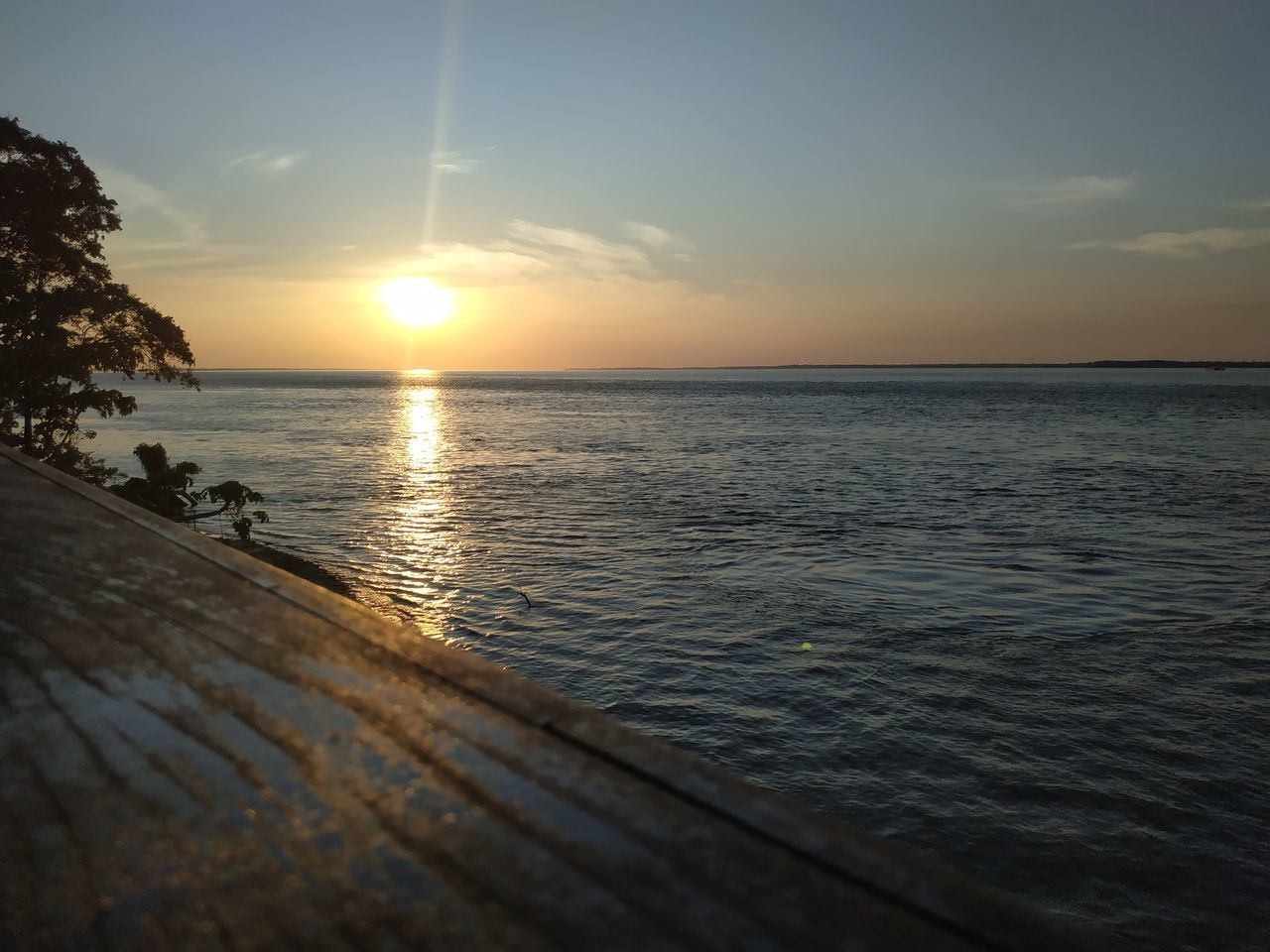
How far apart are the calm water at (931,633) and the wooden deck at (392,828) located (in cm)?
549

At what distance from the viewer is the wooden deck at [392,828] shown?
0.82 metres

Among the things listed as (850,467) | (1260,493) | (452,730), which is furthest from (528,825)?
(850,467)

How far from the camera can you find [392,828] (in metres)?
1.01

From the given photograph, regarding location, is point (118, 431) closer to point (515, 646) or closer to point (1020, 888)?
point (515, 646)

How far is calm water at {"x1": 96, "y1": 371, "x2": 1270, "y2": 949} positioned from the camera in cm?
617

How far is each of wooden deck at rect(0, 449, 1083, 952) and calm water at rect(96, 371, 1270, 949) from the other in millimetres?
5489

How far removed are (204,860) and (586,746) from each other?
1.65ft

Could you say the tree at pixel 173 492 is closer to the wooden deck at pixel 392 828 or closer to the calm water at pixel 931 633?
the calm water at pixel 931 633

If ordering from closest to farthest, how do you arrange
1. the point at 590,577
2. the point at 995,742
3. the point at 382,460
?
the point at 995,742 < the point at 590,577 < the point at 382,460

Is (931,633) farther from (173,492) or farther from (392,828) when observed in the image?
(173,492)

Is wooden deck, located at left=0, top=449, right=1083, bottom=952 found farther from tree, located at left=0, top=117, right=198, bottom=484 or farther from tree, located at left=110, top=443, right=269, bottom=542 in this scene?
tree, located at left=0, top=117, right=198, bottom=484

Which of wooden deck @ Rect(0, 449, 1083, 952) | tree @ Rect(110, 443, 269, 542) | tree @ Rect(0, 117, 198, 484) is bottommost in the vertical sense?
tree @ Rect(110, 443, 269, 542)

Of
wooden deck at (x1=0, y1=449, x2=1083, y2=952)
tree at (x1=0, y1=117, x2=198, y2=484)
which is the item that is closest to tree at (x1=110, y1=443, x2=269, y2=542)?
tree at (x1=0, y1=117, x2=198, y2=484)

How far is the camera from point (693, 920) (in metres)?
0.81
